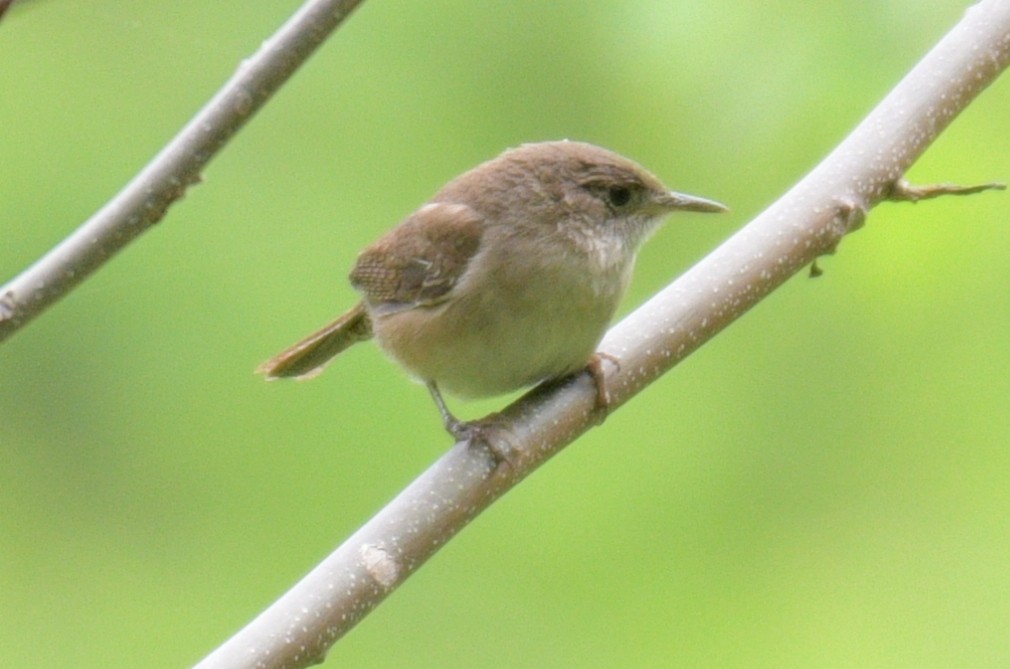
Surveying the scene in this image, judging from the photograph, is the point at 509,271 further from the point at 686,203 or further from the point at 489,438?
the point at 489,438

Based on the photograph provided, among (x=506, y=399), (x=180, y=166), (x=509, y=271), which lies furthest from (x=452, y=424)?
(x=506, y=399)

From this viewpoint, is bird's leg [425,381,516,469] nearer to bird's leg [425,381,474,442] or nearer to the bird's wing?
bird's leg [425,381,474,442]

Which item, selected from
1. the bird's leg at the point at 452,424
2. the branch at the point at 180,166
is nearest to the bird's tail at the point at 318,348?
the bird's leg at the point at 452,424

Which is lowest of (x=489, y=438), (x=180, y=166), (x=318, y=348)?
(x=318, y=348)

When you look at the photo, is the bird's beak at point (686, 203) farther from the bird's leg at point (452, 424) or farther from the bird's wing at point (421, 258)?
the bird's leg at point (452, 424)

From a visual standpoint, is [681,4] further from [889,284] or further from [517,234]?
[889,284]

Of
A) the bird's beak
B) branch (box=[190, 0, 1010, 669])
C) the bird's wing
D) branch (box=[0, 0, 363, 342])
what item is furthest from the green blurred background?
branch (box=[0, 0, 363, 342])
